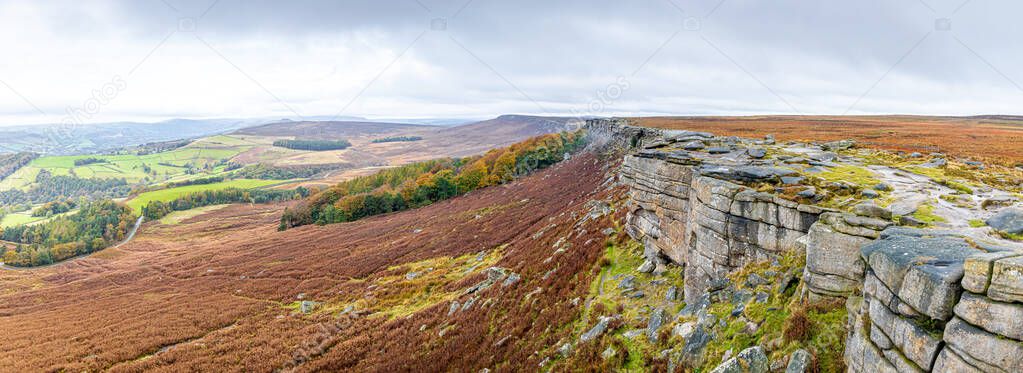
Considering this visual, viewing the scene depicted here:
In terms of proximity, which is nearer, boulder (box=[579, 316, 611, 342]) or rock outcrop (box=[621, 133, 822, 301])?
rock outcrop (box=[621, 133, 822, 301])

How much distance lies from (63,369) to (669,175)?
31.9 meters

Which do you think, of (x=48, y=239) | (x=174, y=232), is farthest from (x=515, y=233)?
(x=48, y=239)

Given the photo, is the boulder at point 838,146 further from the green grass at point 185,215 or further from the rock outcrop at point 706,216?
the green grass at point 185,215

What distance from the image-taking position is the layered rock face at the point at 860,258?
524 cm

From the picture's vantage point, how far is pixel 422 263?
32781 mm

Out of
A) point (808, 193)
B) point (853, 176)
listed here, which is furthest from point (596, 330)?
point (853, 176)

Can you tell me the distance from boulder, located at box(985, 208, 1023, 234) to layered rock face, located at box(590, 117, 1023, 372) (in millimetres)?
482

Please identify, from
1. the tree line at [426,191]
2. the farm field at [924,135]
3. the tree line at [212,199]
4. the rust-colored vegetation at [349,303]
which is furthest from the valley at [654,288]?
the tree line at [212,199]

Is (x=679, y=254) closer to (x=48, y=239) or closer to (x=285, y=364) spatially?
(x=285, y=364)

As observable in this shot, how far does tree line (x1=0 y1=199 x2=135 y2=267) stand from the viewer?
78375mm

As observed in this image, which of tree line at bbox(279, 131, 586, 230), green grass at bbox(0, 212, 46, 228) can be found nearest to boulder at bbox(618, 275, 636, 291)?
tree line at bbox(279, 131, 586, 230)

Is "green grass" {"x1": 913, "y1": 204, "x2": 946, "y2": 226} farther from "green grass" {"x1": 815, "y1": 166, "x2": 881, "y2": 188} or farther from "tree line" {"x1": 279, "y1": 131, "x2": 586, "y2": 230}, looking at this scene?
"tree line" {"x1": 279, "y1": 131, "x2": 586, "y2": 230}

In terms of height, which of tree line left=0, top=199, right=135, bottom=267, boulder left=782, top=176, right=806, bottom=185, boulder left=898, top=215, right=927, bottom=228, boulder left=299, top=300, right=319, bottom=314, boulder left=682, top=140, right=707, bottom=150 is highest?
boulder left=682, top=140, right=707, bottom=150

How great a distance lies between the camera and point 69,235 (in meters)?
97.7
